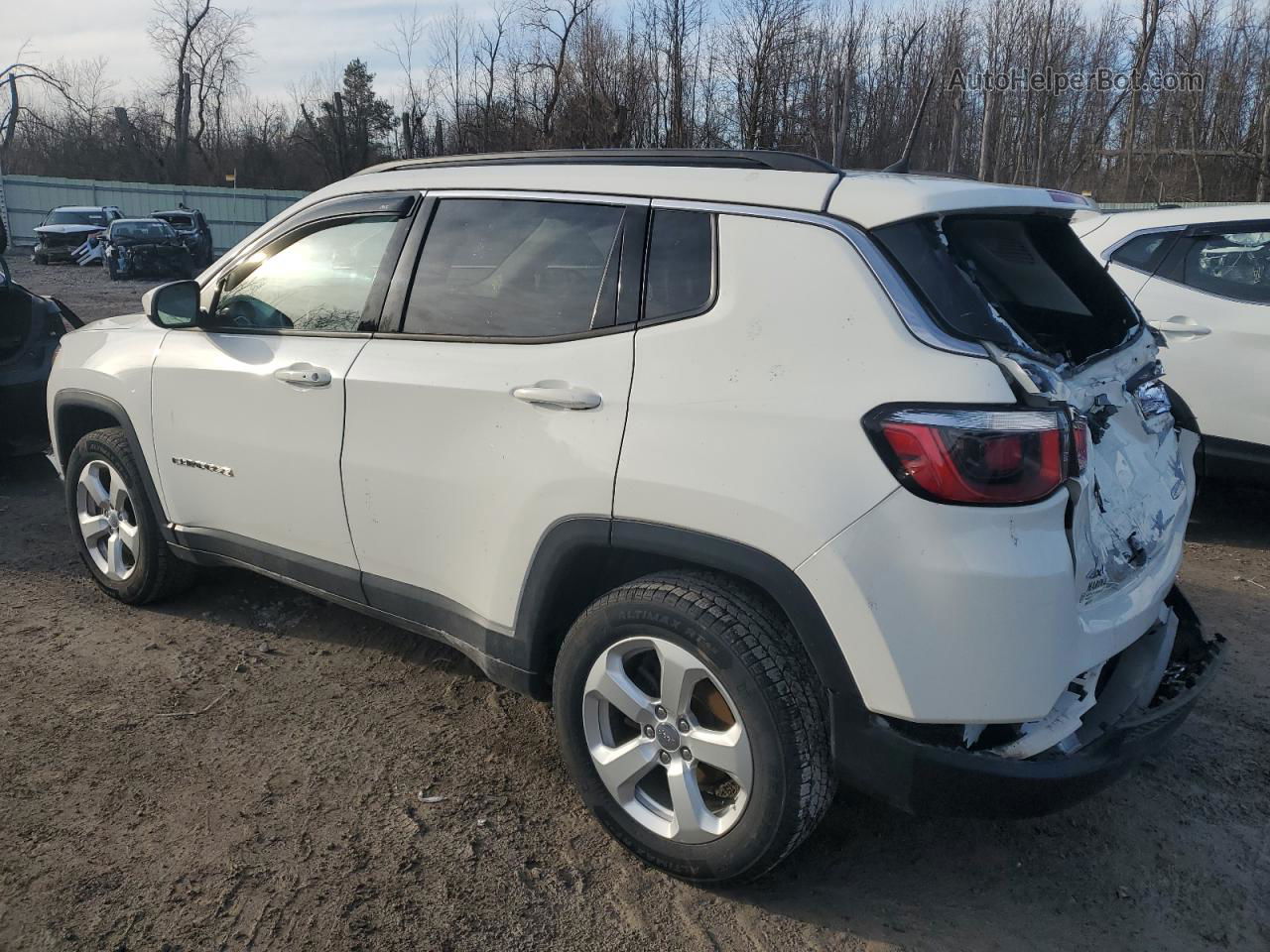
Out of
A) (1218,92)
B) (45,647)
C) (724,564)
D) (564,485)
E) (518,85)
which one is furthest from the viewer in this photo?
(518,85)

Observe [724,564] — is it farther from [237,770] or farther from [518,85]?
[518,85]

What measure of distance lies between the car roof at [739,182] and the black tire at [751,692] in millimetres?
958

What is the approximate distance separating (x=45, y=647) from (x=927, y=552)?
3.53 metres

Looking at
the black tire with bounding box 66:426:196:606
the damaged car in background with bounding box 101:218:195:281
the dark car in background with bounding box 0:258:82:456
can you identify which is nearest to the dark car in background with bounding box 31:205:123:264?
the damaged car in background with bounding box 101:218:195:281

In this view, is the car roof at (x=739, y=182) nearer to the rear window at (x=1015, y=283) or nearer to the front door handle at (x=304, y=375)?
the rear window at (x=1015, y=283)

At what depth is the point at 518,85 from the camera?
3114 centimetres

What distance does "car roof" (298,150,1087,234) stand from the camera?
95.0 inches

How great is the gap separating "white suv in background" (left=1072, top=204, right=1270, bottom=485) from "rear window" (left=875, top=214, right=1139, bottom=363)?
7.79ft

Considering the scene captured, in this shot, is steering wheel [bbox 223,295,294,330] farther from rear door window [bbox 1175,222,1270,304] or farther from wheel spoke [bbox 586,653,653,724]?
rear door window [bbox 1175,222,1270,304]

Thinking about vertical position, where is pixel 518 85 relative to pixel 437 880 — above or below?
above

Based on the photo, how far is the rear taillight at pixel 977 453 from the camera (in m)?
2.11

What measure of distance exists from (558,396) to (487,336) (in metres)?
0.42

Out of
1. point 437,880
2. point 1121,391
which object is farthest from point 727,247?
point 437,880

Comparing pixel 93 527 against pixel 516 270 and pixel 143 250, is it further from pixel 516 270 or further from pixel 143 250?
pixel 143 250
